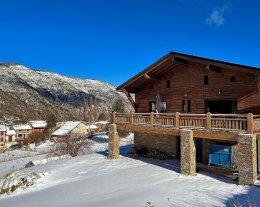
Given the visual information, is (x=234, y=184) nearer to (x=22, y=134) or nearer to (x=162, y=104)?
(x=162, y=104)

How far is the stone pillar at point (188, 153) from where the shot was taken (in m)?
18.1

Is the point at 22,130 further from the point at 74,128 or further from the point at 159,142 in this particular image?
the point at 159,142

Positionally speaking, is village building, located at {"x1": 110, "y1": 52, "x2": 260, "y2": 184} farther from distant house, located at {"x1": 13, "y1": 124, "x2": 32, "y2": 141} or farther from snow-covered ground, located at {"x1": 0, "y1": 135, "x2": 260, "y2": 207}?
distant house, located at {"x1": 13, "y1": 124, "x2": 32, "y2": 141}

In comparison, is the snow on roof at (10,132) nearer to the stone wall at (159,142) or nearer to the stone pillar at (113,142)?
the stone wall at (159,142)

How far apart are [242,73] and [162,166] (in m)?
8.61

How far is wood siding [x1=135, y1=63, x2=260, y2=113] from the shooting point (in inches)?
755

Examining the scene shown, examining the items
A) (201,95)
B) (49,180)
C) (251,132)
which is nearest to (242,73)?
(201,95)

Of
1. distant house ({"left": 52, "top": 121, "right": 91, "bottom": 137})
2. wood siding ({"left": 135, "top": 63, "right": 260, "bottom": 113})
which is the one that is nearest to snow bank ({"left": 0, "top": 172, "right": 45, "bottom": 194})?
wood siding ({"left": 135, "top": 63, "right": 260, "bottom": 113})

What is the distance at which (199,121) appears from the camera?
18156 mm

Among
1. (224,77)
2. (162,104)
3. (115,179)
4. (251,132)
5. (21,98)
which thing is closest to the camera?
(251,132)

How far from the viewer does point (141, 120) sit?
22.5 metres

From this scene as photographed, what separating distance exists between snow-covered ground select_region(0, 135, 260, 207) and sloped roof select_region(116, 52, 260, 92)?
6.68 metres

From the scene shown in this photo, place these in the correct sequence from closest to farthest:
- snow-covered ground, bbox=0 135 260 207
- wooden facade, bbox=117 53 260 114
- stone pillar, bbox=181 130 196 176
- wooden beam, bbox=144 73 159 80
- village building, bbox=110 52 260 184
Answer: snow-covered ground, bbox=0 135 260 207 < village building, bbox=110 52 260 184 < stone pillar, bbox=181 130 196 176 < wooden facade, bbox=117 53 260 114 < wooden beam, bbox=144 73 159 80

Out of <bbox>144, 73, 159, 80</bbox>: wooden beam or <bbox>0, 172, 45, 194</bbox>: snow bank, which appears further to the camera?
<bbox>144, 73, 159, 80</bbox>: wooden beam
